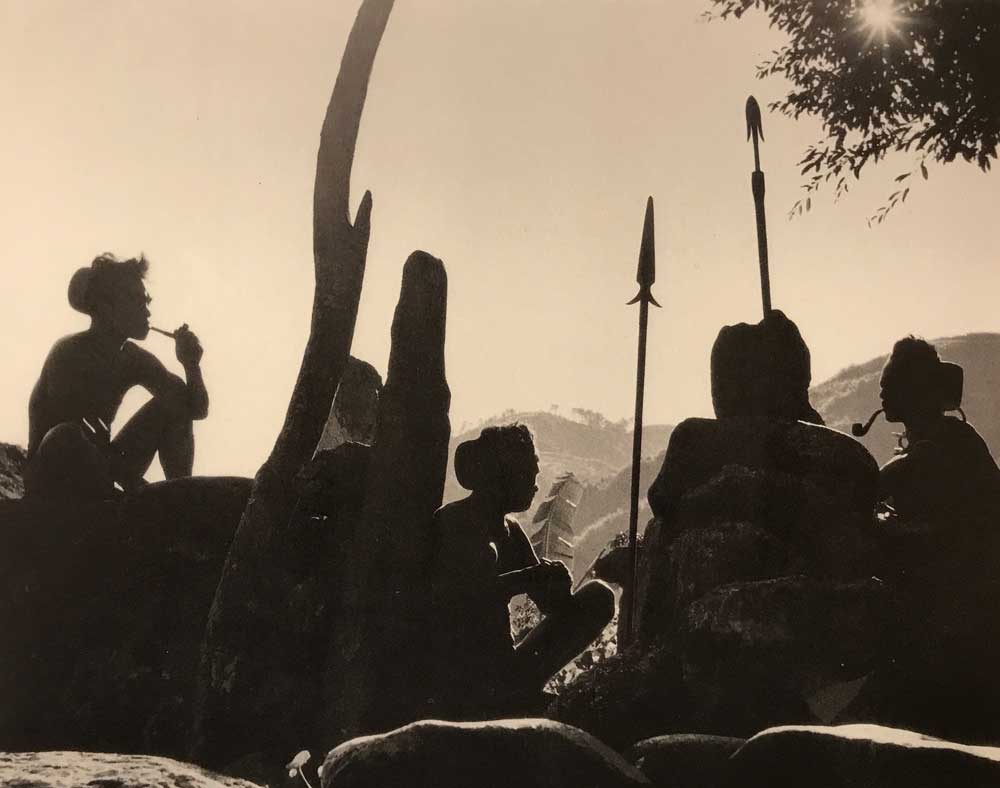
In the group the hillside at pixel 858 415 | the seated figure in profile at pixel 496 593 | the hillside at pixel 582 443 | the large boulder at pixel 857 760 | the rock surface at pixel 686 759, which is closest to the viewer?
the large boulder at pixel 857 760

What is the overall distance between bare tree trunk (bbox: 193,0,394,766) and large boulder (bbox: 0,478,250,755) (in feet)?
1.24

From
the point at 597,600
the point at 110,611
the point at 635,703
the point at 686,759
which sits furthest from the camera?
the point at 110,611

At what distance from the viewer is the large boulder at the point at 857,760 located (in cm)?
310

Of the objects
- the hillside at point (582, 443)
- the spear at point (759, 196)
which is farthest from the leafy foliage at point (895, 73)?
the hillside at point (582, 443)

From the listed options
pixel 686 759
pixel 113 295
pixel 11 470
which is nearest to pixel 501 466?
pixel 686 759

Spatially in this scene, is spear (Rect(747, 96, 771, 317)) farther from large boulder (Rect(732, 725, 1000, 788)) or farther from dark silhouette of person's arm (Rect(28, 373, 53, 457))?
dark silhouette of person's arm (Rect(28, 373, 53, 457))

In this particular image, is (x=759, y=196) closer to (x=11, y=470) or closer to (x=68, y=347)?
(x=68, y=347)

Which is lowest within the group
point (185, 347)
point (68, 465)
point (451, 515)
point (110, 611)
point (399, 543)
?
point (110, 611)

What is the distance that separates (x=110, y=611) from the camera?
5902 mm

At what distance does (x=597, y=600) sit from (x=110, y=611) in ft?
9.61

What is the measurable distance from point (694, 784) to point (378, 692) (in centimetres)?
187

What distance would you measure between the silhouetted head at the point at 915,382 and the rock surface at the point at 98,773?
4.16 meters

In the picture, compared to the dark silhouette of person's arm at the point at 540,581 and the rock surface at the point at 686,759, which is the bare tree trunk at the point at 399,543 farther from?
the rock surface at the point at 686,759

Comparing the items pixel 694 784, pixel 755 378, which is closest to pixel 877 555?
pixel 755 378
